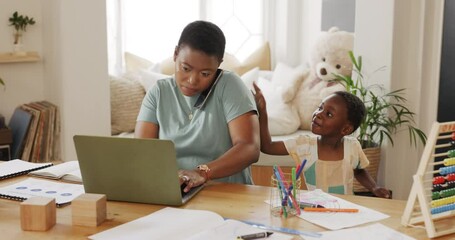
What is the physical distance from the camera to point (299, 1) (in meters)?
4.59

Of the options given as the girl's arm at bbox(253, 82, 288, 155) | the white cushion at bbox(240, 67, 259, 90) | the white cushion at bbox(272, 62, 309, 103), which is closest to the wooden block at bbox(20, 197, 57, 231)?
the girl's arm at bbox(253, 82, 288, 155)

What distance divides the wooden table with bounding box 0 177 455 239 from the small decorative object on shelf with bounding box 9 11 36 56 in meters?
1.95

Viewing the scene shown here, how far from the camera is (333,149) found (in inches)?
87.2

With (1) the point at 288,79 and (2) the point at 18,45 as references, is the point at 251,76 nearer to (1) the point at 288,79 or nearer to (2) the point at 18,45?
(1) the point at 288,79

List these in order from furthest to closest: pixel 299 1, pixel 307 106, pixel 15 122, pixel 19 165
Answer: pixel 299 1, pixel 307 106, pixel 15 122, pixel 19 165

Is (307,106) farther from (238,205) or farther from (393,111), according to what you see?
(238,205)

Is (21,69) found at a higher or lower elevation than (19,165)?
higher

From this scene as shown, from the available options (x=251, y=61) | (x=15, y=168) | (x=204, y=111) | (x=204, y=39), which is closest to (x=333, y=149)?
(x=204, y=111)

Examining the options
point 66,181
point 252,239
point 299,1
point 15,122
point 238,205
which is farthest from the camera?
point 299,1

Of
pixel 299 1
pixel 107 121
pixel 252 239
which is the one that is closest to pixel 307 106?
pixel 299 1

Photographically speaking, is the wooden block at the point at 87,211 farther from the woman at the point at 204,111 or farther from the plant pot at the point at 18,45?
the plant pot at the point at 18,45

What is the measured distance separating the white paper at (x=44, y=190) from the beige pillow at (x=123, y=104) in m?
2.01

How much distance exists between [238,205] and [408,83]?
2195 mm

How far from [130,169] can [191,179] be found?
8.3 inches
